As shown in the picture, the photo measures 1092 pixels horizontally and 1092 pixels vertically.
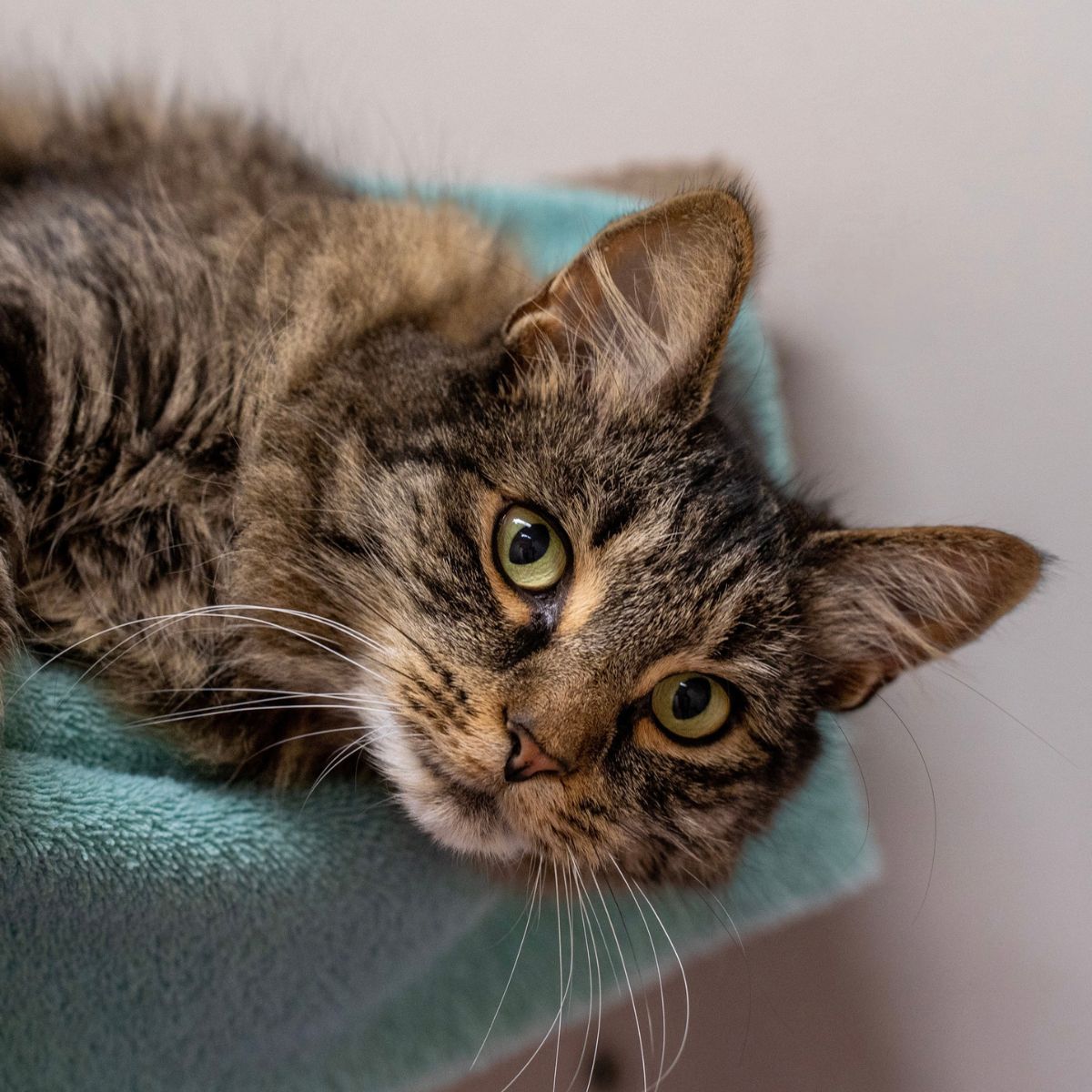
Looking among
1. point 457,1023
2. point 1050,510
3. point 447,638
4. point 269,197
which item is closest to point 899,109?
point 1050,510

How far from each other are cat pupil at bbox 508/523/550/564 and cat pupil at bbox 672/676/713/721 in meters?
0.19

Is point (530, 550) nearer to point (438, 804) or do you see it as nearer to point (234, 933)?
point (438, 804)

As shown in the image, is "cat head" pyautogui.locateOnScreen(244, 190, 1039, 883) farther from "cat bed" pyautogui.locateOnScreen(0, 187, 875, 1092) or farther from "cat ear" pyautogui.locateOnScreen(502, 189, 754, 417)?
"cat bed" pyautogui.locateOnScreen(0, 187, 875, 1092)

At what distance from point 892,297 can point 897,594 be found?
78cm

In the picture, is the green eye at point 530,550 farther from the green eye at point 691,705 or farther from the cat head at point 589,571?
the green eye at point 691,705

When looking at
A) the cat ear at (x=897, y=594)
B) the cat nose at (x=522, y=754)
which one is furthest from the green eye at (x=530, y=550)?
the cat ear at (x=897, y=594)

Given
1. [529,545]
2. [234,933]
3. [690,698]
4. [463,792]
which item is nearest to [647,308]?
[529,545]

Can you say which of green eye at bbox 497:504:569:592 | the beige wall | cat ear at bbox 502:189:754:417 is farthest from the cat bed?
cat ear at bbox 502:189:754:417

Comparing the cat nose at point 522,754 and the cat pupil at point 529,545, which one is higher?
the cat pupil at point 529,545

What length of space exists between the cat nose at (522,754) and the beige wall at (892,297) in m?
0.41

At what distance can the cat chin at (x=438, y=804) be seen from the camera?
2.79ft

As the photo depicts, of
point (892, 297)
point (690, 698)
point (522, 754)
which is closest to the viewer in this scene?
point (522, 754)

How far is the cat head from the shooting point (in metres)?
0.84

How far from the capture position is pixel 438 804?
0.86 metres
